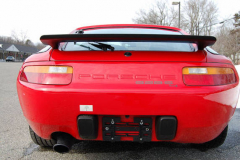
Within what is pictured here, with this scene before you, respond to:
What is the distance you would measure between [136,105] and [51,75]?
736mm

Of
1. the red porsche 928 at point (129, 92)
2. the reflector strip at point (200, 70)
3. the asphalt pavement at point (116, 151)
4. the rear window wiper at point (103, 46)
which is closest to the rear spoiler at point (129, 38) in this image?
the red porsche 928 at point (129, 92)

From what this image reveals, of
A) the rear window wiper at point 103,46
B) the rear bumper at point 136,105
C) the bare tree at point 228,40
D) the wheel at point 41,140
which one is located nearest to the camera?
the rear bumper at point 136,105

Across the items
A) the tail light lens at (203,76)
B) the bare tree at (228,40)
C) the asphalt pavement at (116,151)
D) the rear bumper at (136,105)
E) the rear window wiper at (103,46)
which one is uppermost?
the bare tree at (228,40)

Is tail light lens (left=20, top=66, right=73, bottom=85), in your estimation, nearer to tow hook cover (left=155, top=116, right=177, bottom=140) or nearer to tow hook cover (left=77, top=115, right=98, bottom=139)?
tow hook cover (left=77, top=115, right=98, bottom=139)

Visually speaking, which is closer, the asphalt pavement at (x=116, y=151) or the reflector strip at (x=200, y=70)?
the reflector strip at (x=200, y=70)

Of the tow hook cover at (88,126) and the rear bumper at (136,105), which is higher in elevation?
the rear bumper at (136,105)

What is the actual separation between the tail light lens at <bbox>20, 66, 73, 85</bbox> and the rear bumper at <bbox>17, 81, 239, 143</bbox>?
60mm

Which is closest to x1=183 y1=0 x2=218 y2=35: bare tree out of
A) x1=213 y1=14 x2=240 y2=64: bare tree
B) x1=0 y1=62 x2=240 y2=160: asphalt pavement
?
x1=213 y1=14 x2=240 y2=64: bare tree

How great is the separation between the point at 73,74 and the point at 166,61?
0.77 metres

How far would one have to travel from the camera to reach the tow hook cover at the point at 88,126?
1.37 metres

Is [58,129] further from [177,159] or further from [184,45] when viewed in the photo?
[184,45]

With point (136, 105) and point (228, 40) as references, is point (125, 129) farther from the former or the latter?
point (228, 40)

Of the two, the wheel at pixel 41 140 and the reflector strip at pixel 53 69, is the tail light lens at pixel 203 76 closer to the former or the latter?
the reflector strip at pixel 53 69

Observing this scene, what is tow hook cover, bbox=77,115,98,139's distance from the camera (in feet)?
4.50
